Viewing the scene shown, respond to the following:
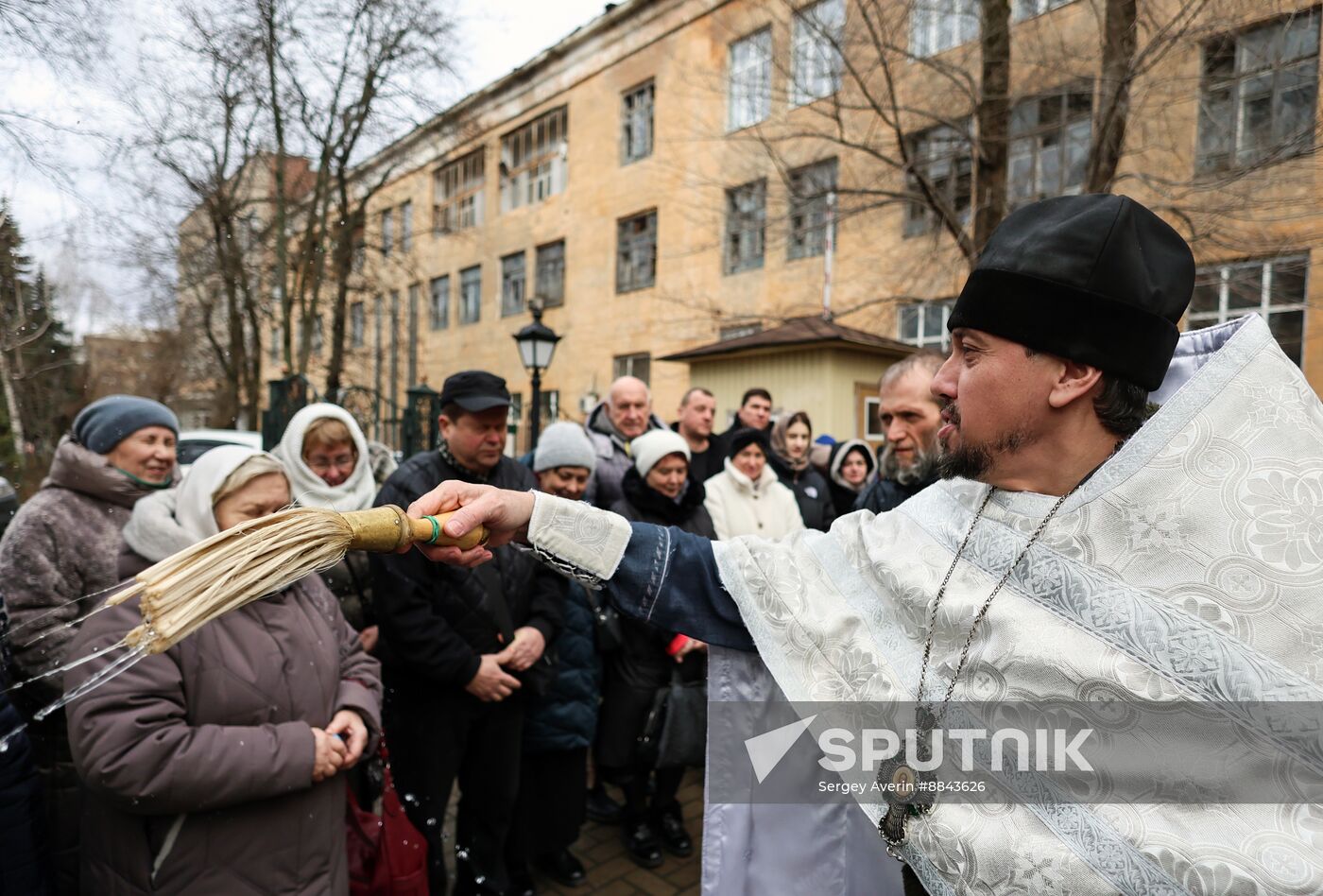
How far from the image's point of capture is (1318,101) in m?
5.55

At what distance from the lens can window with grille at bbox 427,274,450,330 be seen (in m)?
26.2

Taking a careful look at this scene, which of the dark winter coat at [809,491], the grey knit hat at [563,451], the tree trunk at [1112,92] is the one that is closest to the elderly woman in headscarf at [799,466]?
the dark winter coat at [809,491]

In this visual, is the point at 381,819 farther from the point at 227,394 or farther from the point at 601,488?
the point at 227,394

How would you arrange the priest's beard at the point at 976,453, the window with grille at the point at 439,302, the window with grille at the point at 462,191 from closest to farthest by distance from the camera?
the priest's beard at the point at 976,453 < the window with grille at the point at 462,191 < the window with grille at the point at 439,302

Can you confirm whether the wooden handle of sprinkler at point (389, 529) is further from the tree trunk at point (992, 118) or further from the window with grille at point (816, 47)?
the window with grille at point (816, 47)

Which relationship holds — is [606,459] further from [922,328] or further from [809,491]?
[922,328]

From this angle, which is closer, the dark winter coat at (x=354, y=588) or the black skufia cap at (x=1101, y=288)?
the black skufia cap at (x=1101, y=288)

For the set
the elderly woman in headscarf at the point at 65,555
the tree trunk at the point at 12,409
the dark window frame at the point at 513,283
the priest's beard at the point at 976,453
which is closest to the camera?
the priest's beard at the point at 976,453

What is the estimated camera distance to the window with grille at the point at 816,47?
7355 mm

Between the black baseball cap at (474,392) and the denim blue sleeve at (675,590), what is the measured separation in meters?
1.57

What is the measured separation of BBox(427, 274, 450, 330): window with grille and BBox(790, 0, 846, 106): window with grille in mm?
19944

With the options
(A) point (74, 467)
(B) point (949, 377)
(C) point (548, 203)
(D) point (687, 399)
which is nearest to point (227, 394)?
(C) point (548, 203)

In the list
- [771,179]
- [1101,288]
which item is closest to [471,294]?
[771,179]

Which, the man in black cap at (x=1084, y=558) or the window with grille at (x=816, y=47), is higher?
the window with grille at (x=816, y=47)
